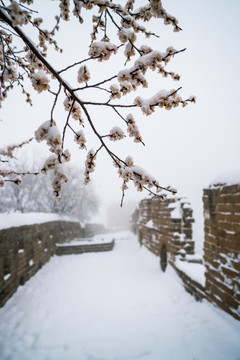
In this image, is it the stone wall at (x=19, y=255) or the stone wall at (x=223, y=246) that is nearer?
the stone wall at (x=223, y=246)

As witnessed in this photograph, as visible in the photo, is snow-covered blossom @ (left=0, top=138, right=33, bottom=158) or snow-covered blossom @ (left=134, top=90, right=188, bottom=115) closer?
snow-covered blossom @ (left=134, top=90, right=188, bottom=115)

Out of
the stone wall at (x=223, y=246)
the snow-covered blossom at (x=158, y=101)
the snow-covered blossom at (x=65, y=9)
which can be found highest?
the snow-covered blossom at (x=65, y=9)

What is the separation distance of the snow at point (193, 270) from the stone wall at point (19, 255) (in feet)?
11.6

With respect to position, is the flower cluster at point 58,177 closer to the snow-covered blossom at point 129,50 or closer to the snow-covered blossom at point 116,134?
the snow-covered blossom at point 116,134

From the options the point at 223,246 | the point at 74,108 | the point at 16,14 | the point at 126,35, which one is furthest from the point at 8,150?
the point at 223,246

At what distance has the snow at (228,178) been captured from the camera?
7.33 feet

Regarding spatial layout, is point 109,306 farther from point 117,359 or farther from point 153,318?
point 117,359

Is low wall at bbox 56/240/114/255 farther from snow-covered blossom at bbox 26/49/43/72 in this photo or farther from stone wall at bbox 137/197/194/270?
snow-covered blossom at bbox 26/49/43/72

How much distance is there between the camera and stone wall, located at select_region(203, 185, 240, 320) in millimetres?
2189

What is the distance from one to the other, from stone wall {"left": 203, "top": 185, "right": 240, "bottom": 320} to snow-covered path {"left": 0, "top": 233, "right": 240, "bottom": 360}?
0.22 metres

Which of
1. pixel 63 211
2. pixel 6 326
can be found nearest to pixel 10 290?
pixel 6 326

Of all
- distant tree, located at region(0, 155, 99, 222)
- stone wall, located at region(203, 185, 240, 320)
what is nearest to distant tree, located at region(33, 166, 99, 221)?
distant tree, located at region(0, 155, 99, 222)

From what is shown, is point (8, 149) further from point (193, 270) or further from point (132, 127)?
point (193, 270)

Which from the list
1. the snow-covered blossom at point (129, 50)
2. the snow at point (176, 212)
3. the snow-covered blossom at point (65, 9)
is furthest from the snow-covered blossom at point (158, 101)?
the snow at point (176, 212)
